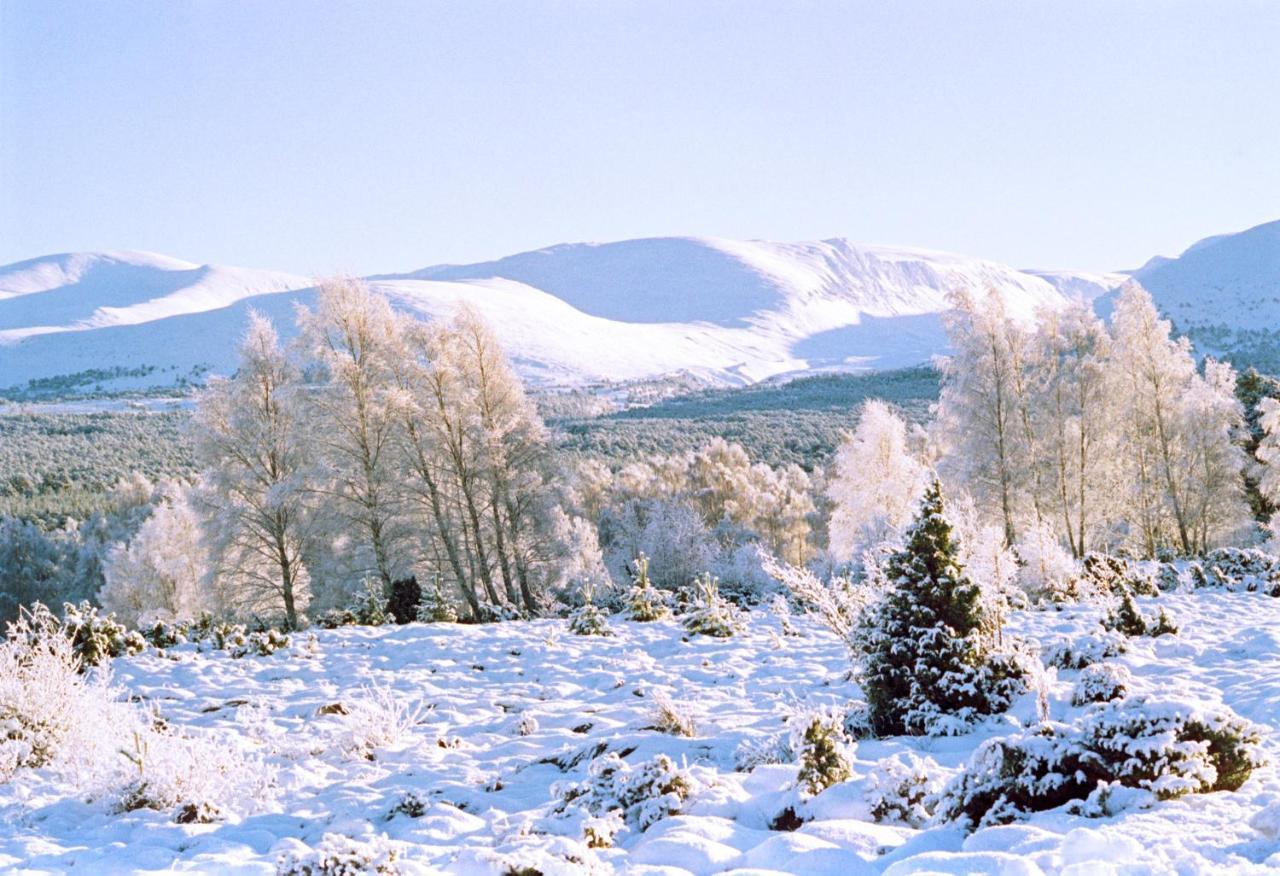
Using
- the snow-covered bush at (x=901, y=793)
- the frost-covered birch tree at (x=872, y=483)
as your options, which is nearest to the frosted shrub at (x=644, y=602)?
the snow-covered bush at (x=901, y=793)

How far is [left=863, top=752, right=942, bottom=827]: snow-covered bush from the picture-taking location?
5258mm

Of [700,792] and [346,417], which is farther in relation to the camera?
[346,417]

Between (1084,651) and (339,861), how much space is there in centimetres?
761

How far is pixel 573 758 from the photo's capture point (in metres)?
7.50

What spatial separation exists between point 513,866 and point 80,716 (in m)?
5.46

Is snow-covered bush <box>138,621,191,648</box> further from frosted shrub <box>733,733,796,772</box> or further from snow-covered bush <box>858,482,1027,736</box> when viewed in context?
snow-covered bush <box>858,482,1027,736</box>

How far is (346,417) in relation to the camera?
19.5 metres

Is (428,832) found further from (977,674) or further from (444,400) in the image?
(444,400)

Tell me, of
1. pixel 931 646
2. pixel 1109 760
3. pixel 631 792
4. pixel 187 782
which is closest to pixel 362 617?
pixel 187 782

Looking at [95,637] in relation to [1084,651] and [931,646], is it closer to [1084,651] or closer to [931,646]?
[931,646]

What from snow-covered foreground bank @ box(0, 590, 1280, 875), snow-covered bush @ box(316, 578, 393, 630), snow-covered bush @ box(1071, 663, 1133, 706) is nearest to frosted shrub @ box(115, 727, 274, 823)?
snow-covered foreground bank @ box(0, 590, 1280, 875)

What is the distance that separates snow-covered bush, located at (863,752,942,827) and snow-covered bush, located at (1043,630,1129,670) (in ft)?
12.4

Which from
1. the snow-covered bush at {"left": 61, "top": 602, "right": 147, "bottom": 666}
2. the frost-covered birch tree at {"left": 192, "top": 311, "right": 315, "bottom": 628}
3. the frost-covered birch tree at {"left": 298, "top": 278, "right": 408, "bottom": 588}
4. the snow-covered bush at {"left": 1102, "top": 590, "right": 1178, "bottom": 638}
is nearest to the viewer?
the snow-covered bush at {"left": 1102, "top": 590, "right": 1178, "bottom": 638}

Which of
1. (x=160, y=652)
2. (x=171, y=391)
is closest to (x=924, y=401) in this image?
(x=160, y=652)
